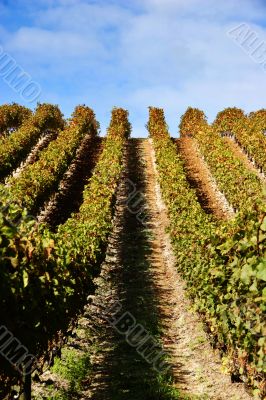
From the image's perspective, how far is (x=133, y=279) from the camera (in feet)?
66.3

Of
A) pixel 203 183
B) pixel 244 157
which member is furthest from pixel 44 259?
pixel 244 157

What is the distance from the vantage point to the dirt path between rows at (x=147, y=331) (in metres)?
11.3

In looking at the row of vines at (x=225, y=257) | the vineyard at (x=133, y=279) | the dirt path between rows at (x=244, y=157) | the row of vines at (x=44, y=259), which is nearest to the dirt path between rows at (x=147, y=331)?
the vineyard at (x=133, y=279)

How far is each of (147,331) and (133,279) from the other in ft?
17.0

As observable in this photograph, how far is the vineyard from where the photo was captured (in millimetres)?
7266

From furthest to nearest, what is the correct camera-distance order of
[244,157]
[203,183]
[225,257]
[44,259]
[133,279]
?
[244,157] → [203,183] → [133,279] → [225,257] → [44,259]

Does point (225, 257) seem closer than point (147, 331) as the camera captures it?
Yes

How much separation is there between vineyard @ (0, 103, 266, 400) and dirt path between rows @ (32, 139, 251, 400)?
0.18 feet

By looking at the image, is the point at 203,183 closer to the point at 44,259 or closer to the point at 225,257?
the point at 225,257

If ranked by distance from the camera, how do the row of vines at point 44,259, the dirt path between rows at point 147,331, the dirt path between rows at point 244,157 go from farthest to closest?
Answer: the dirt path between rows at point 244,157
the dirt path between rows at point 147,331
the row of vines at point 44,259

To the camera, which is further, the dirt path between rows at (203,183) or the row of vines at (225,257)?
the dirt path between rows at (203,183)

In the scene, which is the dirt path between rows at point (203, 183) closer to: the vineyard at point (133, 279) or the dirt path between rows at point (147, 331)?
the vineyard at point (133, 279)

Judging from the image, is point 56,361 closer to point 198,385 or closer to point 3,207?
point 198,385

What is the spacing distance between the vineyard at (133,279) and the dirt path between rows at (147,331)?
0.05 m
